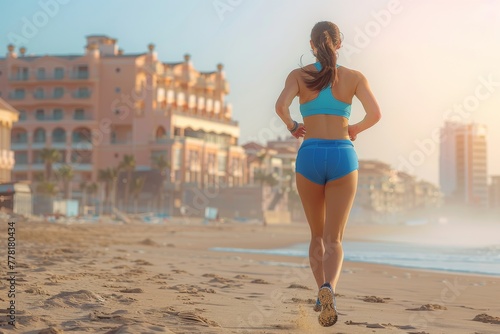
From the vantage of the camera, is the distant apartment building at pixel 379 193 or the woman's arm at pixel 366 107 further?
the distant apartment building at pixel 379 193

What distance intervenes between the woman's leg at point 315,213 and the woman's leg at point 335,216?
9 centimetres

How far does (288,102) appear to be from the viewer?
510 cm

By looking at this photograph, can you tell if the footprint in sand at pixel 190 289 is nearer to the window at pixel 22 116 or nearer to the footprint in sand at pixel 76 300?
the footprint in sand at pixel 76 300

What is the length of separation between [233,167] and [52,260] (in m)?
76.5

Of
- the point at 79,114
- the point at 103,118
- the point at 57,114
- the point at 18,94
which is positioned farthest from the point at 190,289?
the point at 18,94

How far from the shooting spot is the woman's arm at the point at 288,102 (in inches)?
201

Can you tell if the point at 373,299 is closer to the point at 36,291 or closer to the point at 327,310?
the point at 327,310

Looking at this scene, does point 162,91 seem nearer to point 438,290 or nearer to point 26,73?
point 26,73

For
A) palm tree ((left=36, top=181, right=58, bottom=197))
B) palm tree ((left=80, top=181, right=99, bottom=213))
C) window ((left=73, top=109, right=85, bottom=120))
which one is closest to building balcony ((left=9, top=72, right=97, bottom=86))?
window ((left=73, top=109, right=85, bottom=120))

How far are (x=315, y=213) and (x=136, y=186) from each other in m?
72.3

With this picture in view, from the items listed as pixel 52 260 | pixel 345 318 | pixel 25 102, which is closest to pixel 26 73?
pixel 25 102

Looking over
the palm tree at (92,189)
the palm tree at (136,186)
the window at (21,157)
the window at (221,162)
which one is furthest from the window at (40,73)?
the window at (221,162)

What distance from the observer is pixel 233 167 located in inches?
3430

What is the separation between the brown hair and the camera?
5.05 m
